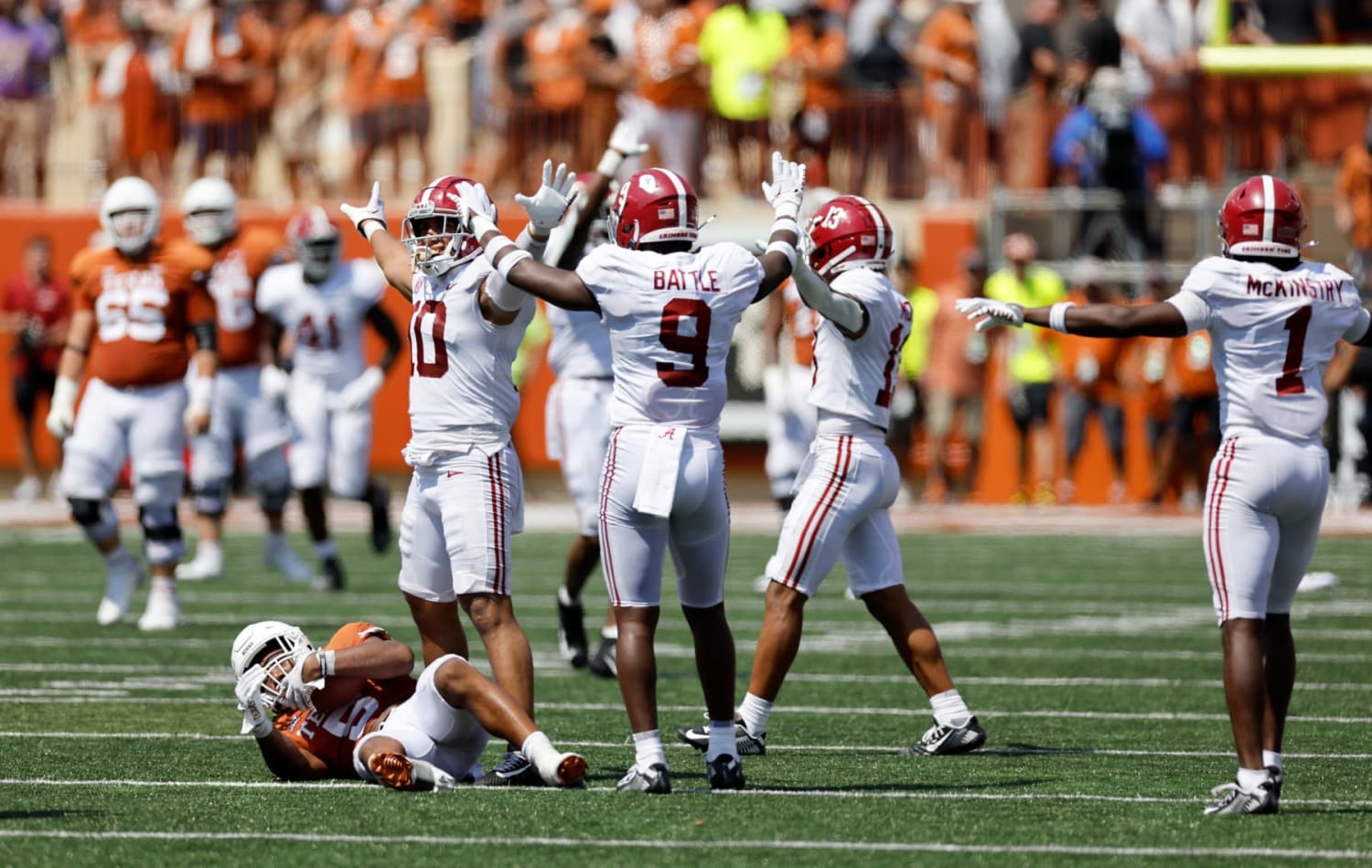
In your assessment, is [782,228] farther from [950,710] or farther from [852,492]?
[950,710]

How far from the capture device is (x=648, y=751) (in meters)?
6.74

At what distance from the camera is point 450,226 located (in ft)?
23.9

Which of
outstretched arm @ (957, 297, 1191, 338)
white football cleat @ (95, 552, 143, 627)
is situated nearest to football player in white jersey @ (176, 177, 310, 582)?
white football cleat @ (95, 552, 143, 627)

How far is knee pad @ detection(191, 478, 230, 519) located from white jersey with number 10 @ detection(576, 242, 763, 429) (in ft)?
24.5

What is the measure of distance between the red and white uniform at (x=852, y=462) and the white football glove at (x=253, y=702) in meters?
1.83

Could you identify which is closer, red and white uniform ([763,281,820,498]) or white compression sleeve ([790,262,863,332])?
white compression sleeve ([790,262,863,332])

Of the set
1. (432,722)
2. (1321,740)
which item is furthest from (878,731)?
(432,722)

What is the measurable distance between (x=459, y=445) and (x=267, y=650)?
90cm

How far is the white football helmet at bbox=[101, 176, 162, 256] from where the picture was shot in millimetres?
11672

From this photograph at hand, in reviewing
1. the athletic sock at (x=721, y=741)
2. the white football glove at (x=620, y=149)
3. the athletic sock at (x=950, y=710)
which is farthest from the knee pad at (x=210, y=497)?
the athletic sock at (x=721, y=741)

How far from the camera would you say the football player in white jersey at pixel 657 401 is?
268 inches

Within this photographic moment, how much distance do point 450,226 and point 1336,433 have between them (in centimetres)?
1331

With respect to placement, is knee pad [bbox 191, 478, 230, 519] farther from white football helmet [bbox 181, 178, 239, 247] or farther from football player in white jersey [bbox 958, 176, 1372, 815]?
football player in white jersey [bbox 958, 176, 1372, 815]

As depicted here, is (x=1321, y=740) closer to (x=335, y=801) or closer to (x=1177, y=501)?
(x=335, y=801)
